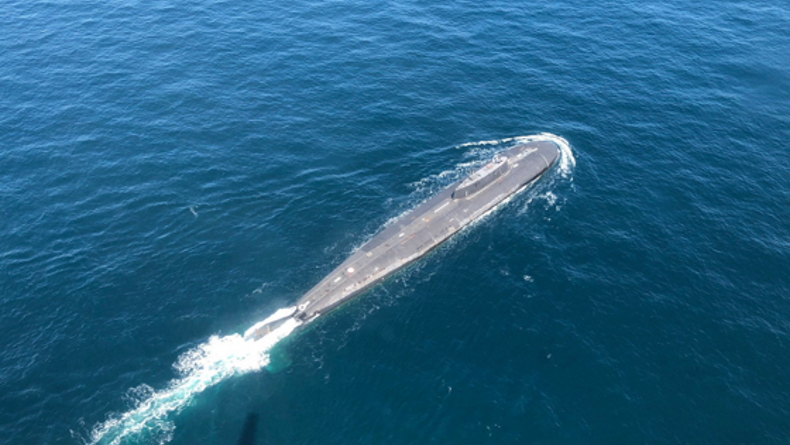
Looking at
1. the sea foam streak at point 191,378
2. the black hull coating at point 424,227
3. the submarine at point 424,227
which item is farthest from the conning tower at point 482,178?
the sea foam streak at point 191,378

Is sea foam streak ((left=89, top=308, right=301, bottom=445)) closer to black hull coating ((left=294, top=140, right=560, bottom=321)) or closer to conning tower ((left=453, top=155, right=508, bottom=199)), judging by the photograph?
black hull coating ((left=294, top=140, right=560, bottom=321))

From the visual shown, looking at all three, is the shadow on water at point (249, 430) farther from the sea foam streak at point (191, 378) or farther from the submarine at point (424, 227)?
the submarine at point (424, 227)

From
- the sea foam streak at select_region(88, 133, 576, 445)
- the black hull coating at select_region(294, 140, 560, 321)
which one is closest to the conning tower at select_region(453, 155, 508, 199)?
the black hull coating at select_region(294, 140, 560, 321)

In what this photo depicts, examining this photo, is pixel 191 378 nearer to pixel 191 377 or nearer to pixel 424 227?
pixel 191 377

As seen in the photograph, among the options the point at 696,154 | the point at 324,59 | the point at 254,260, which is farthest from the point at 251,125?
the point at 696,154

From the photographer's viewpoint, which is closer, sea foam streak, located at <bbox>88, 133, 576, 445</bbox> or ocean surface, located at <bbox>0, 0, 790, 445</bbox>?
sea foam streak, located at <bbox>88, 133, 576, 445</bbox>

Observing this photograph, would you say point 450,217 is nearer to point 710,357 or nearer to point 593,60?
point 710,357

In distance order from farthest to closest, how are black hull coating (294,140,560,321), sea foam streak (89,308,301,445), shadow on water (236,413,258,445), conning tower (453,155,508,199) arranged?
conning tower (453,155,508,199)
black hull coating (294,140,560,321)
sea foam streak (89,308,301,445)
shadow on water (236,413,258,445)
